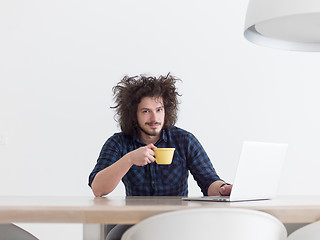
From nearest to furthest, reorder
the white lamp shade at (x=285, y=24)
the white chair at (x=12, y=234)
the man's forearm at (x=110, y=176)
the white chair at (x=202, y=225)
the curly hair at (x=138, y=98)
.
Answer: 1. the white chair at (x=202, y=225)
2. the white lamp shade at (x=285, y=24)
3. the white chair at (x=12, y=234)
4. the man's forearm at (x=110, y=176)
5. the curly hair at (x=138, y=98)

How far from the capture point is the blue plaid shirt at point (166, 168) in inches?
96.2

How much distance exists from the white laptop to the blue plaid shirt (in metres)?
0.63

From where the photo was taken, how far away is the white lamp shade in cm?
159

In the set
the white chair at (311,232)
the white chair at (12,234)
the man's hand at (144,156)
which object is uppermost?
the man's hand at (144,156)

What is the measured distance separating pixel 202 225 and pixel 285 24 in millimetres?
873

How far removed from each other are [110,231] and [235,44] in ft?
6.45

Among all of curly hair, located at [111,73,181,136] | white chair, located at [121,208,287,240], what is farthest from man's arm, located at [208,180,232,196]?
white chair, located at [121,208,287,240]

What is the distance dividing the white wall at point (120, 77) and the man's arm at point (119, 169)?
134 centimetres

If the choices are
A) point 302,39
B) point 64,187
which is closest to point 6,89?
point 64,187

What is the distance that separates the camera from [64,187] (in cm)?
354

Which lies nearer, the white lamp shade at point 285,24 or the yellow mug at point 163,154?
the white lamp shade at point 285,24

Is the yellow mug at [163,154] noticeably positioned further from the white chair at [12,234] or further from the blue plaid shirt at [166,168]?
the white chair at [12,234]

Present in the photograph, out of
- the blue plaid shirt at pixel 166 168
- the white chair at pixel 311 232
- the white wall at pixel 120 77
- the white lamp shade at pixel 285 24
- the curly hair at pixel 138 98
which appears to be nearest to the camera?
the white chair at pixel 311 232

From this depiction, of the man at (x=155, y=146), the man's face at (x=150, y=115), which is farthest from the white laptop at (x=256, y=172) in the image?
the man's face at (x=150, y=115)
